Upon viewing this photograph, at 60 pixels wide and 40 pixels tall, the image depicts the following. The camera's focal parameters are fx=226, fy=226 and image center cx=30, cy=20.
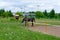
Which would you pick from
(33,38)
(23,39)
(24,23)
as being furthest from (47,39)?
(24,23)

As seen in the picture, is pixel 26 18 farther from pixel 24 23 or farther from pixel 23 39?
pixel 23 39

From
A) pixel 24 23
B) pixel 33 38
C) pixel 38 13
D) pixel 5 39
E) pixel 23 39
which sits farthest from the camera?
pixel 38 13

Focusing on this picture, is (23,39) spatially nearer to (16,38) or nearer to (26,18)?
(16,38)

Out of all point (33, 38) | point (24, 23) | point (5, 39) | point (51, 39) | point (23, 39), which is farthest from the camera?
point (24, 23)

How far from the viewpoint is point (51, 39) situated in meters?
13.3

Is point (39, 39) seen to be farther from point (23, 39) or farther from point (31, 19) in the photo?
point (31, 19)

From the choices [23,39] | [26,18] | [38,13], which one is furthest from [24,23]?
[38,13]

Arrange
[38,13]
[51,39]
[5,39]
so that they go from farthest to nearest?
[38,13] → [51,39] → [5,39]

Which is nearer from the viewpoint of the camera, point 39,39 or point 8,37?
point 8,37

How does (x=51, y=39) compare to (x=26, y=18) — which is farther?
(x=26, y=18)

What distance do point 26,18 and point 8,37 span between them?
1368cm

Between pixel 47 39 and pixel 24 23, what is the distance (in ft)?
36.0

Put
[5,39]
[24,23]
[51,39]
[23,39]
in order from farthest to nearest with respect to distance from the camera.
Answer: [24,23]
[51,39]
[23,39]
[5,39]

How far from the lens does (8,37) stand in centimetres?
1108
